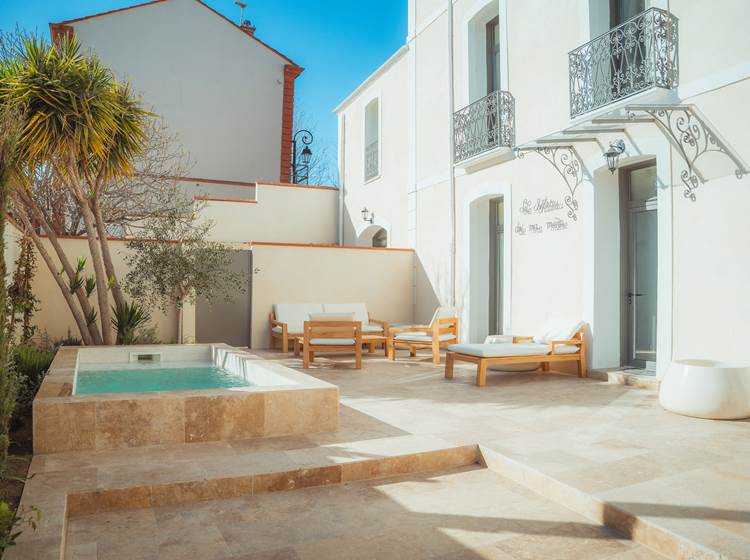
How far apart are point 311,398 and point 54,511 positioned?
6.16ft

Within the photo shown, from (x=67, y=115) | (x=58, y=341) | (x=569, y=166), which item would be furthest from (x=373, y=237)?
(x=67, y=115)

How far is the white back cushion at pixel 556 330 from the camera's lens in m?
7.00

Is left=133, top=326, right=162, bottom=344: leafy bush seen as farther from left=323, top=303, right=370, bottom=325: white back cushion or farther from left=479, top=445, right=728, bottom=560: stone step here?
left=479, top=445, right=728, bottom=560: stone step

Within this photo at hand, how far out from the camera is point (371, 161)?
516 inches

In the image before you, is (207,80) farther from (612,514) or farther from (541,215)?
(612,514)

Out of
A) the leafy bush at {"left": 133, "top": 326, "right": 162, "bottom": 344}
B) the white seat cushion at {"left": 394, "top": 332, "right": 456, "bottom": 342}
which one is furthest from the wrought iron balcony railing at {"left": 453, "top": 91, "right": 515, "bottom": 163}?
the leafy bush at {"left": 133, "top": 326, "right": 162, "bottom": 344}

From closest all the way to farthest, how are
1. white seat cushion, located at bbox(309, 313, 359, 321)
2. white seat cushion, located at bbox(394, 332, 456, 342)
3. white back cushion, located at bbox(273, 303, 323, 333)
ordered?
white seat cushion, located at bbox(309, 313, 359, 321), white seat cushion, located at bbox(394, 332, 456, 342), white back cushion, located at bbox(273, 303, 323, 333)

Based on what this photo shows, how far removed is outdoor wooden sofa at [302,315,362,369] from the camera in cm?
758

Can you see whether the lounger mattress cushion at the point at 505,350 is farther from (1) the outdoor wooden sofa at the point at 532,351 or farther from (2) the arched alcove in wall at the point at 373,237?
(2) the arched alcove in wall at the point at 373,237

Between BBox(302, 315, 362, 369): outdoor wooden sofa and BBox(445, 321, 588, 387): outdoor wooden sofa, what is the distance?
1.31 m

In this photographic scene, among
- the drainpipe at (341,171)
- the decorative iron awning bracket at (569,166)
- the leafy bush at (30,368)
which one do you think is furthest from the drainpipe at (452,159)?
the leafy bush at (30,368)

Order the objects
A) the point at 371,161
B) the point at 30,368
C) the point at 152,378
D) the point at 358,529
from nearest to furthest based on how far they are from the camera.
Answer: the point at 358,529, the point at 30,368, the point at 152,378, the point at 371,161

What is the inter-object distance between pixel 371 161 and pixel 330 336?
6.36 metres

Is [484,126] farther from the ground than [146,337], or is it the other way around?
[484,126]
